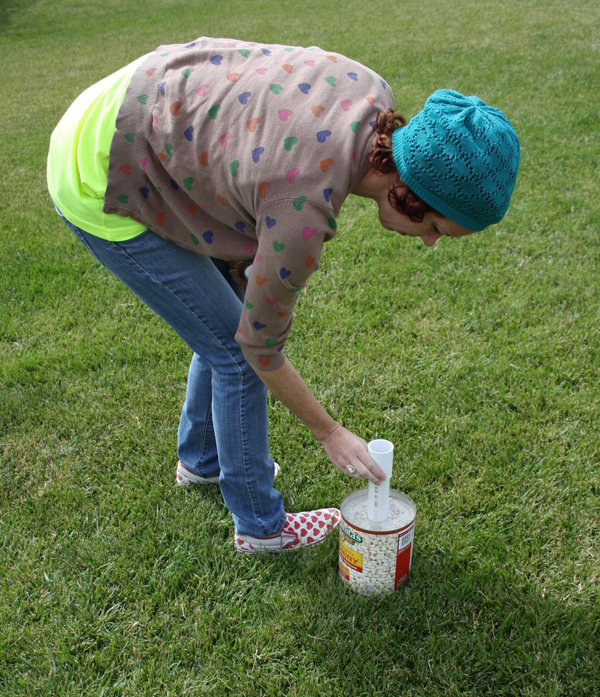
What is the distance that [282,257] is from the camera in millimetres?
1541

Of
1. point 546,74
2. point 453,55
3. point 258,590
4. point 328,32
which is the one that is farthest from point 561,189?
point 328,32

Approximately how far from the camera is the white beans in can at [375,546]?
6.77 feet

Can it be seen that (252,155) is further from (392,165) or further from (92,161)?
(92,161)

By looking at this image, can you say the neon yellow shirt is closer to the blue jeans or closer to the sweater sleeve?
the blue jeans

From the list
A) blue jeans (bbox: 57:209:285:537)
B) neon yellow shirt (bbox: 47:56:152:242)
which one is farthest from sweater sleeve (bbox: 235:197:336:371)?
neon yellow shirt (bbox: 47:56:152:242)

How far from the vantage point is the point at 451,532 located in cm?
244

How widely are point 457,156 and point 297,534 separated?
1458 mm

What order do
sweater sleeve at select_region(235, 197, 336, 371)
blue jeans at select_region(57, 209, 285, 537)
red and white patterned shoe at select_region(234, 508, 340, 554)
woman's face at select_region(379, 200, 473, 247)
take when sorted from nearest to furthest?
sweater sleeve at select_region(235, 197, 336, 371), woman's face at select_region(379, 200, 473, 247), blue jeans at select_region(57, 209, 285, 537), red and white patterned shoe at select_region(234, 508, 340, 554)

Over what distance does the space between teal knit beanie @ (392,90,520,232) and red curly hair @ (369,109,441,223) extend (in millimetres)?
24

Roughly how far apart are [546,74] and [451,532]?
22.7ft

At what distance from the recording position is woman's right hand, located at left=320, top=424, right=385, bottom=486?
193cm

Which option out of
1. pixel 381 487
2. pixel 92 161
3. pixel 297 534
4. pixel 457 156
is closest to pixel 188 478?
pixel 297 534

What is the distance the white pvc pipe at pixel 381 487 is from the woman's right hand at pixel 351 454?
20mm

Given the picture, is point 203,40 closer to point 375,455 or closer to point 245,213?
point 245,213
